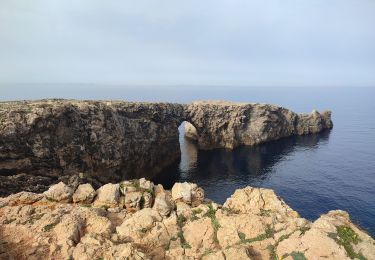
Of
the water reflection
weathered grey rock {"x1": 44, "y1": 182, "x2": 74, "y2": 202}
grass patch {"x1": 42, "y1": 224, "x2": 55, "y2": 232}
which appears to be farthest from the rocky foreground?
the water reflection

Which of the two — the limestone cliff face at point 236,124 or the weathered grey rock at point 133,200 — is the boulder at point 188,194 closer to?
the weathered grey rock at point 133,200

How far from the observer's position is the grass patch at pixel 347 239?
84.3ft

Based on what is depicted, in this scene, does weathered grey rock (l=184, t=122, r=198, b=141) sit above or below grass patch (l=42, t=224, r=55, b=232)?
below

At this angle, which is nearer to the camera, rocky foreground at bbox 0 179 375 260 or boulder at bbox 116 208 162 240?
rocky foreground at bbox 0 179 375 260

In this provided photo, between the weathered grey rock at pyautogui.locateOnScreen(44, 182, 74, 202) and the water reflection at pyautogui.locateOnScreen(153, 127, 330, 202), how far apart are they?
152 feet

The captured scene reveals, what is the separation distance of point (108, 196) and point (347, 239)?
27.8m

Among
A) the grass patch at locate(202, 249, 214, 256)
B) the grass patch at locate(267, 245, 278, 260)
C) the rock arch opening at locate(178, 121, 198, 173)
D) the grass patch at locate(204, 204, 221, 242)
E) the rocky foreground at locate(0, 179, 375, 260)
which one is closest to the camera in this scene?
the rocky foreground at locate(0, 179, 375, 260)

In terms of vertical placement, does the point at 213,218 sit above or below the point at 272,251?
above

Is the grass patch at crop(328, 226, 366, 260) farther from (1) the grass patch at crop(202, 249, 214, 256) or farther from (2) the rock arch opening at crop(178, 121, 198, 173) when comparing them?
(2) the rock arch opening at crop(178, 121, 198, 173)

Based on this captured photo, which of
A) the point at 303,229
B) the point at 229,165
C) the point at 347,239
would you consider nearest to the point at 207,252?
the point at 303,229

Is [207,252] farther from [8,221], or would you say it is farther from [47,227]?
[8,221]

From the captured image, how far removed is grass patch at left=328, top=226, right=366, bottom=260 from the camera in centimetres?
2569

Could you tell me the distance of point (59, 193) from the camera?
1542 inches

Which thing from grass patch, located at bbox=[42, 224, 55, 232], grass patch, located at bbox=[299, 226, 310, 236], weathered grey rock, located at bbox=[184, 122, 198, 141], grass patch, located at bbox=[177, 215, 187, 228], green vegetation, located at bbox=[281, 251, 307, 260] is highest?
grass patch, located at bbox=[42, 224, 55, 232]
